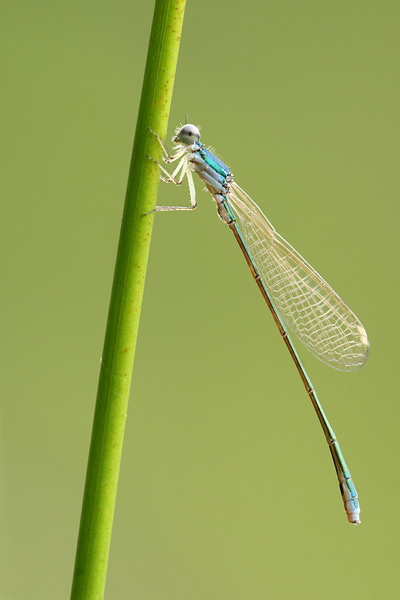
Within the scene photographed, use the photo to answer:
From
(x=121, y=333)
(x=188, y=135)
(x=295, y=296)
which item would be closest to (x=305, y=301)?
(x=295, y=296)

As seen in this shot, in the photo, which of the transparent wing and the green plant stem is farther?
the transparent wing

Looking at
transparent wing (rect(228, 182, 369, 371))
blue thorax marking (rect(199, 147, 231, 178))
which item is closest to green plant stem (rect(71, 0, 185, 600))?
blue thorax marking (rect(199, 147, 231, 178))

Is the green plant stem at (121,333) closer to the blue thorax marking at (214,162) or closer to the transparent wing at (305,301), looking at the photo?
the blue thorax marking at (214,162)

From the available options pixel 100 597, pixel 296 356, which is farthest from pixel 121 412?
pixel 296 356

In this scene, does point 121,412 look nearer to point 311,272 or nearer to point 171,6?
point 171,6

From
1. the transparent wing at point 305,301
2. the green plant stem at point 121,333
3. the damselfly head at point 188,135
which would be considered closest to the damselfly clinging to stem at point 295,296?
the transparent wing at point 305,301

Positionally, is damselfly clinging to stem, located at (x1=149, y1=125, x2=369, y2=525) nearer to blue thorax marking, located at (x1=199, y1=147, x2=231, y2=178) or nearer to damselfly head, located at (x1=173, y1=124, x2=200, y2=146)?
blue thorax marking, located at (x1=199, y1=147, x2=231, y2=178)

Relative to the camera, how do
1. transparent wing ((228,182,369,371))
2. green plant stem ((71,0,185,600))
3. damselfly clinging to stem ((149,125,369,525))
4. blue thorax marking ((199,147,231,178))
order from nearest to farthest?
green plant stem ((71,0,185,600)), blue thorax marking ((199,147,231,178)), damselfly clinging to stem ((149,125,369,525)), transparent wing ((228,182,369,371))
